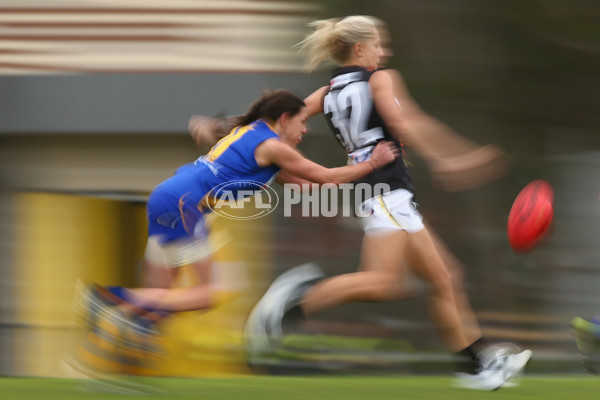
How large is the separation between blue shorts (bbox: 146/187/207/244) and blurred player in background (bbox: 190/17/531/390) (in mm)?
632

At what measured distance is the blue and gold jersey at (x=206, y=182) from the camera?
5.82 meters

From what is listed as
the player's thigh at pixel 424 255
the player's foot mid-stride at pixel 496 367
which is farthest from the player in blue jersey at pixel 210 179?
the player's foot mid-stride at pixel 496 367

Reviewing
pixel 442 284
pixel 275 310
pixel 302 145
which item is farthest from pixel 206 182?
pixel 302 145

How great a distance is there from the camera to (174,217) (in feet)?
19.1

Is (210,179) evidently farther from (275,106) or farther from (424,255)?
(424,255)

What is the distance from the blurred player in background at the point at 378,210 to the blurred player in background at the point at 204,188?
178mm

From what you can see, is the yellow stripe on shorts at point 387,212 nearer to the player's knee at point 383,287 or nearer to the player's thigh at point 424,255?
the player's thigh at point 424,255

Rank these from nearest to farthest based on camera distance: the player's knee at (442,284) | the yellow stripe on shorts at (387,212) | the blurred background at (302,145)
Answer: the yellow stripe on shorts at (387,212)
the player's knee at (442,284)
the blurred background at (302,145)

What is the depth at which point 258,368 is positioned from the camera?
10.2 metres

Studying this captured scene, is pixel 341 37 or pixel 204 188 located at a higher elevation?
pixel 341 37

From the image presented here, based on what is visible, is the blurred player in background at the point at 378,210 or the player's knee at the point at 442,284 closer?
the blurred player in background at the point at 378,210

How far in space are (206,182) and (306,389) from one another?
1.52 meters

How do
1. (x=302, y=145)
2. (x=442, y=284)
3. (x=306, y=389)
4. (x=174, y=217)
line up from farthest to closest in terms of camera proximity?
(x=302, y=145) < (x=306, y=389) < (x=442, y=284) < (x=174, y=217)

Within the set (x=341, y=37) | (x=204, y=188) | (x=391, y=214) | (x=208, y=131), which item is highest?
(x=341, y=37)
